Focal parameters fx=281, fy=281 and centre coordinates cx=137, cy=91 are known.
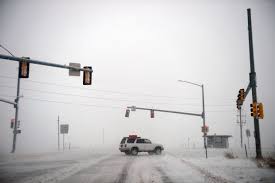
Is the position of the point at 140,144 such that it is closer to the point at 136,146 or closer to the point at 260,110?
the point at 136,146

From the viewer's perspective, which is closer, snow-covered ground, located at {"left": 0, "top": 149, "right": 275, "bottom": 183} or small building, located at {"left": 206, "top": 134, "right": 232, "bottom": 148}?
snow-covered ground, located at {"left": 0, "top": 149, "right": 275, "bottom": 183}

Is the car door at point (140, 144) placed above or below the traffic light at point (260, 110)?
below

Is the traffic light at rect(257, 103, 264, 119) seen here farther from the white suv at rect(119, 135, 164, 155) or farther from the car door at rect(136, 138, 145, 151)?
the car door at rect(136, 138, 145, 151)

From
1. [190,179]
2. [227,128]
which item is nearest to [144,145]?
[190,179]

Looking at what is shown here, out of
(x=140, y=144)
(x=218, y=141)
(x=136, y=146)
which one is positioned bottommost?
(x=218, y=141)

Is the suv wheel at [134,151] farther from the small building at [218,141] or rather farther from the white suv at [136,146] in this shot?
the small building at [218,141]

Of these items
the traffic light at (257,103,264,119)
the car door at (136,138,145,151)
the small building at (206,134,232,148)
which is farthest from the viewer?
the small building at (206,134,232,148)

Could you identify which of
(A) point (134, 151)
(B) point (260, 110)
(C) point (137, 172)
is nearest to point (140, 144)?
(A) point (134, 151)

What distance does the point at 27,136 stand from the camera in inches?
4700

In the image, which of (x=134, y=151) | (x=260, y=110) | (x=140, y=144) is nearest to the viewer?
(x=260, y=110)

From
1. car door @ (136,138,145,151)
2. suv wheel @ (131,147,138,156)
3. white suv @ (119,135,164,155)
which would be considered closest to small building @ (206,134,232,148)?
A: white suv @ (119,135,164,155)

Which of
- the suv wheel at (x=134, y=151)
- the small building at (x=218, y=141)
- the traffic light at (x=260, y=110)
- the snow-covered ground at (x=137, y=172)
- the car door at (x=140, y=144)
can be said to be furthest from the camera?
the small building at (x=218, y=141)

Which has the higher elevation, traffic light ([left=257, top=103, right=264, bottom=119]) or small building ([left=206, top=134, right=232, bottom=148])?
traffic light ([left=257, top=103, right=264, bottom=119])

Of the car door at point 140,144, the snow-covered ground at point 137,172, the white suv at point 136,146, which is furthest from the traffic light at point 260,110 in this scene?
the car door at point 140,144
